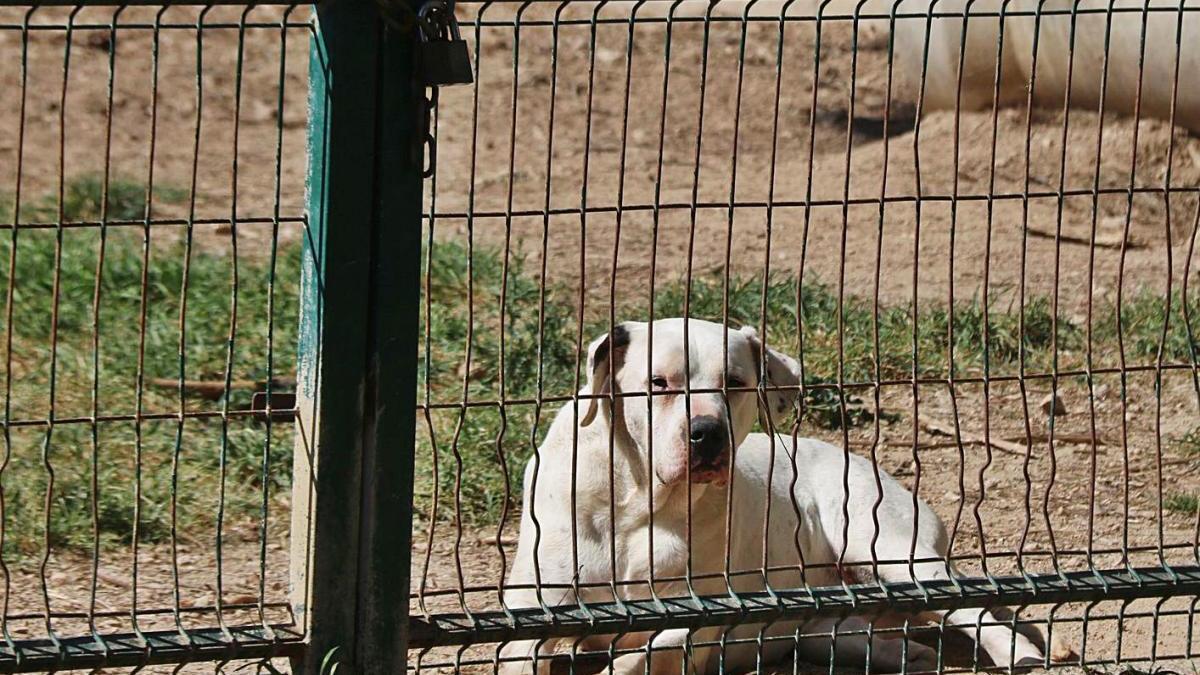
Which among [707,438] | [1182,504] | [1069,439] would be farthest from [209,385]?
[1182,504]

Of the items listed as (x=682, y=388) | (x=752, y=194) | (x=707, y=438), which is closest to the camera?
(x=707, y=438)

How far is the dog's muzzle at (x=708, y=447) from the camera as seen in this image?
418cm

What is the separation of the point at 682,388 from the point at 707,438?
22 centimetres

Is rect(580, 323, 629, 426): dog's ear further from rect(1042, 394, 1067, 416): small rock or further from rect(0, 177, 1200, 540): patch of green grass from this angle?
rect(1042, 394, 1067, 416): small rock

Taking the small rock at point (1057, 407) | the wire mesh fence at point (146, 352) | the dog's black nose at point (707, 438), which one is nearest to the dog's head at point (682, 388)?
the dog's black nose at point (707, 438)

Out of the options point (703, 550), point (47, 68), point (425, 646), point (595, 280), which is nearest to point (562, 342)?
point (595, 280)

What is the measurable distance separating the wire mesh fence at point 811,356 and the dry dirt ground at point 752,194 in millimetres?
30

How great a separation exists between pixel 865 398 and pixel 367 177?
12.3 ft

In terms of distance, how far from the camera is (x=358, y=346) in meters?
3.43

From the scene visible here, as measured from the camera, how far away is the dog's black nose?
4184 mm

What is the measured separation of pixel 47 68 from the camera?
11555mm

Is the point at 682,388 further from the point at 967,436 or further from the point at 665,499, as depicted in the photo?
the point at 967,436

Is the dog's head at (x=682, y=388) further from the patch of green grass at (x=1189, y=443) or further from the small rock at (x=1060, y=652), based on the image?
the patch of green grass at (x=1189, y=443)

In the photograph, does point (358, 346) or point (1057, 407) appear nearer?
point (358, 346)
